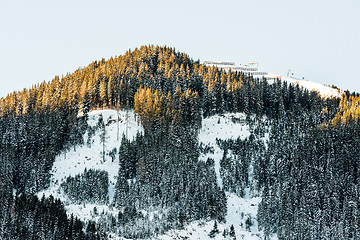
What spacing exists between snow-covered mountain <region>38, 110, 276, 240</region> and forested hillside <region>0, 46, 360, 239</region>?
5.89ft

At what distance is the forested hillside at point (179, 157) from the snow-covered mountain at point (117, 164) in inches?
70.7

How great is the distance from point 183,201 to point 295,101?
70949 mm

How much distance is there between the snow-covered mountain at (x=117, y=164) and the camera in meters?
77.1

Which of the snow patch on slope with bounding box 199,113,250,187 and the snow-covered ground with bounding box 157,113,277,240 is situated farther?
the snow patch on slope with bounding box 199,113,250,187

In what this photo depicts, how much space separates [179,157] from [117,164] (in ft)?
56.9

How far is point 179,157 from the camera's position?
Result: 93.1 meters

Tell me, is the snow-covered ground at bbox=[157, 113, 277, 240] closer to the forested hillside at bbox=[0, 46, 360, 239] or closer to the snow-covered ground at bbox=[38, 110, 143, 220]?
the forested hillside at bbox=[0, 46, 360, 239]

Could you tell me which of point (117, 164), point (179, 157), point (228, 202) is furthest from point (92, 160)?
point (228, 202)

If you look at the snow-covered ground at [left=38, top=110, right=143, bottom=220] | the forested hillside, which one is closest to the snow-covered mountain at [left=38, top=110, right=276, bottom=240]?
the snow-covered ground at [left=38, top=110, right=143, bottom=220]

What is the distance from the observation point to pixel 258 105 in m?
130

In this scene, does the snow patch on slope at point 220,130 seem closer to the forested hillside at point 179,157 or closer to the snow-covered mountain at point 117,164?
the snow-covered mountain at point 117,164

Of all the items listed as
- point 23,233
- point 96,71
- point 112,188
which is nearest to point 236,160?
point 112,188

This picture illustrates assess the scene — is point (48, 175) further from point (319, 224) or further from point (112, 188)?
point (319, 224)

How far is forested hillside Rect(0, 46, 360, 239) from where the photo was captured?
7612 centimetres
